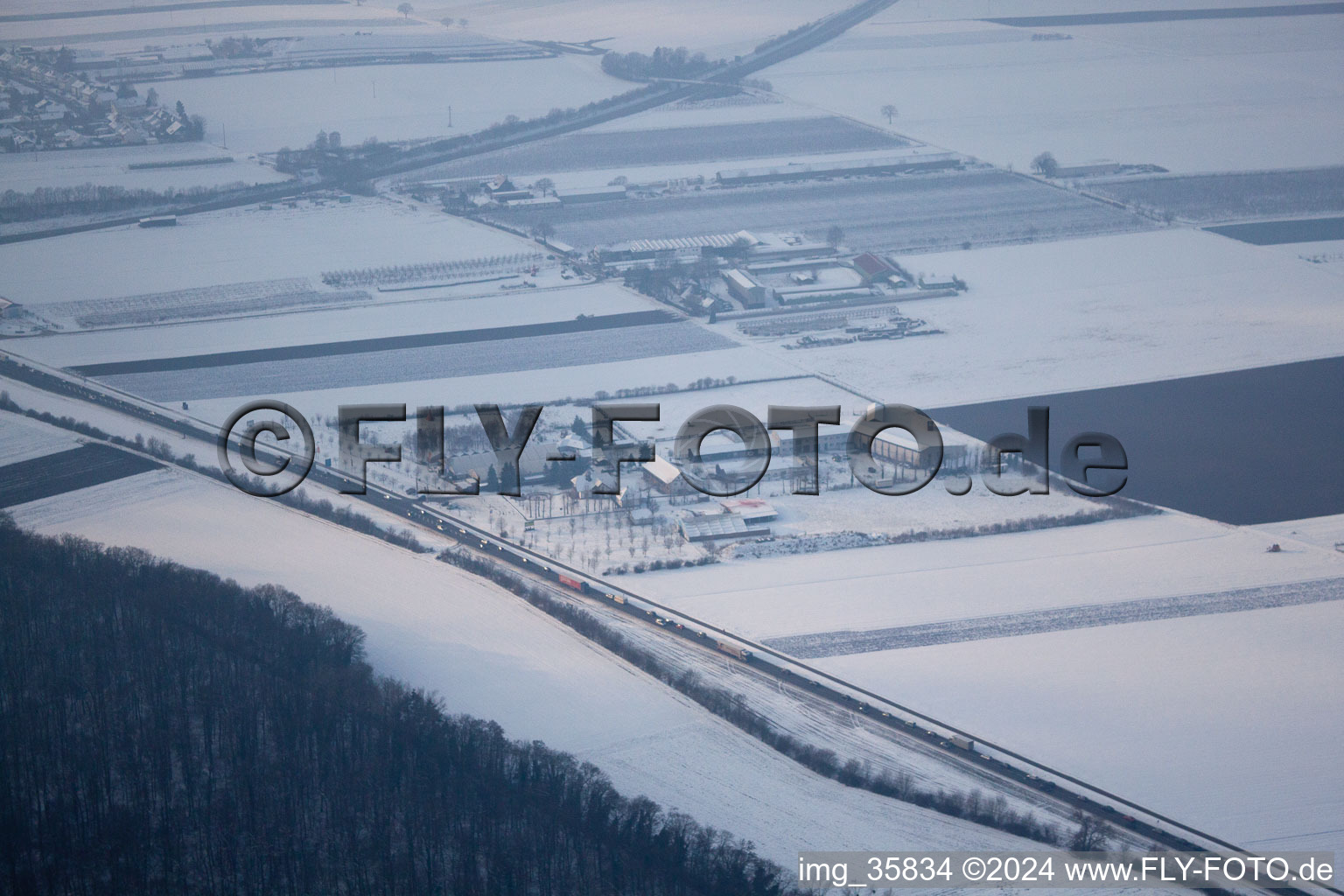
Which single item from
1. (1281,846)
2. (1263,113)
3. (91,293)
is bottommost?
(1281,846)

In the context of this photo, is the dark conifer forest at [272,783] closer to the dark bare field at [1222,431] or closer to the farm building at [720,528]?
the farm building at [720,528]

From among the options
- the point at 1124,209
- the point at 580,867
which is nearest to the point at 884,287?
the point at 1124,209

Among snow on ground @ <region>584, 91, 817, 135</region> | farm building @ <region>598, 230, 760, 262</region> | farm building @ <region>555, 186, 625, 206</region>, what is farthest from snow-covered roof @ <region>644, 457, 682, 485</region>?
snow on ground @ <region>584, 91, 817, 135</region>

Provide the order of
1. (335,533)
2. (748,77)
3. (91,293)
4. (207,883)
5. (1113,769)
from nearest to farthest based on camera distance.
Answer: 1. (207,883)
2. (1113,769)
3. (335,533)
4. (91,293)
5. (748,77)

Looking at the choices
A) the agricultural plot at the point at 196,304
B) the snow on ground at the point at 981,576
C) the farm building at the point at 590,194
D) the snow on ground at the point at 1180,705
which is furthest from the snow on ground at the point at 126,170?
the snow on ground at the point at 1180,705

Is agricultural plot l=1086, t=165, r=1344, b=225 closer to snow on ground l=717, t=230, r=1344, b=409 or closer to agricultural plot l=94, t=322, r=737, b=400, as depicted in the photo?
snow on ground l=717, t=230, r=1344, b=409

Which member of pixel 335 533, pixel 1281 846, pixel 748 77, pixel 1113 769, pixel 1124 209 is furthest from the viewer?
pixel 748 77

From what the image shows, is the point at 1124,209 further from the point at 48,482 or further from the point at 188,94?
the point at 188,94

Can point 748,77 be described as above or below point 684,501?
above
